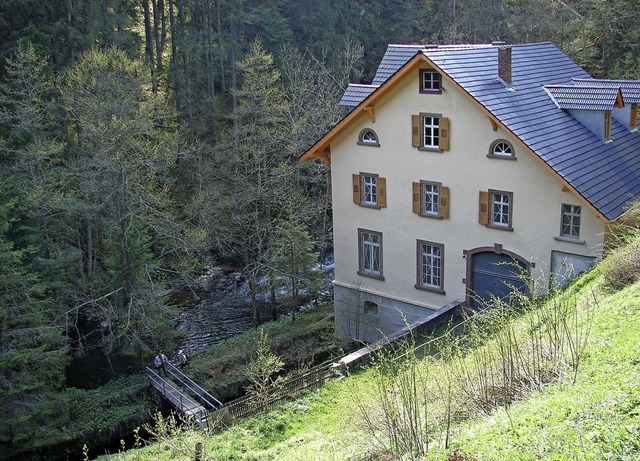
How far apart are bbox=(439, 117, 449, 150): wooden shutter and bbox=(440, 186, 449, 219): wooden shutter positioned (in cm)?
130

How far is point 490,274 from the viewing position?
19531 millimetres

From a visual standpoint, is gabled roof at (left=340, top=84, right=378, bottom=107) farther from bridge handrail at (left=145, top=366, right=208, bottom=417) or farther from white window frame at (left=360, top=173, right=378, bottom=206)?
bridge handrail at (left=145, top=366, right=208, bottom=417)

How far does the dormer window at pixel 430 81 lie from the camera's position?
19.1 meters

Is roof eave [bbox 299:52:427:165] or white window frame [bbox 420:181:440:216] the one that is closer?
roof eave [bbox 299:52:427:165]

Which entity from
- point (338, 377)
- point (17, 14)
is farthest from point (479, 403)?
point (17, 14)

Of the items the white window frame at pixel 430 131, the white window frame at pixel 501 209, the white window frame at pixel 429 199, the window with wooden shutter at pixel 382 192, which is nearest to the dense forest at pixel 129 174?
the window with wooden shutter at pixel 382 192

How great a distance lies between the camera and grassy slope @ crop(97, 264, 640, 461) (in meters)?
7.14

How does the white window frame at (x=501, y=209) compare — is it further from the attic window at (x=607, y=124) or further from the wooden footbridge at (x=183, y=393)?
the wooden footbridge at (x=183, y=393)

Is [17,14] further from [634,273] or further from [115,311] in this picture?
[634,273]

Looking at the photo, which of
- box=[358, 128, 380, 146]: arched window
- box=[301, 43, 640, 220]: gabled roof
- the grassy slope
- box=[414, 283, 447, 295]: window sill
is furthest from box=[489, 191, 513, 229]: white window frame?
the grassy slope

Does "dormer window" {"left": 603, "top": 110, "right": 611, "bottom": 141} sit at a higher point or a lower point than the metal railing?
higher

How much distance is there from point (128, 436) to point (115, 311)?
5.30 meters

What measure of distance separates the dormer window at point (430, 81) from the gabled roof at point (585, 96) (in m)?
4.12

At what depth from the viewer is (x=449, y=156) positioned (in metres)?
19.5
